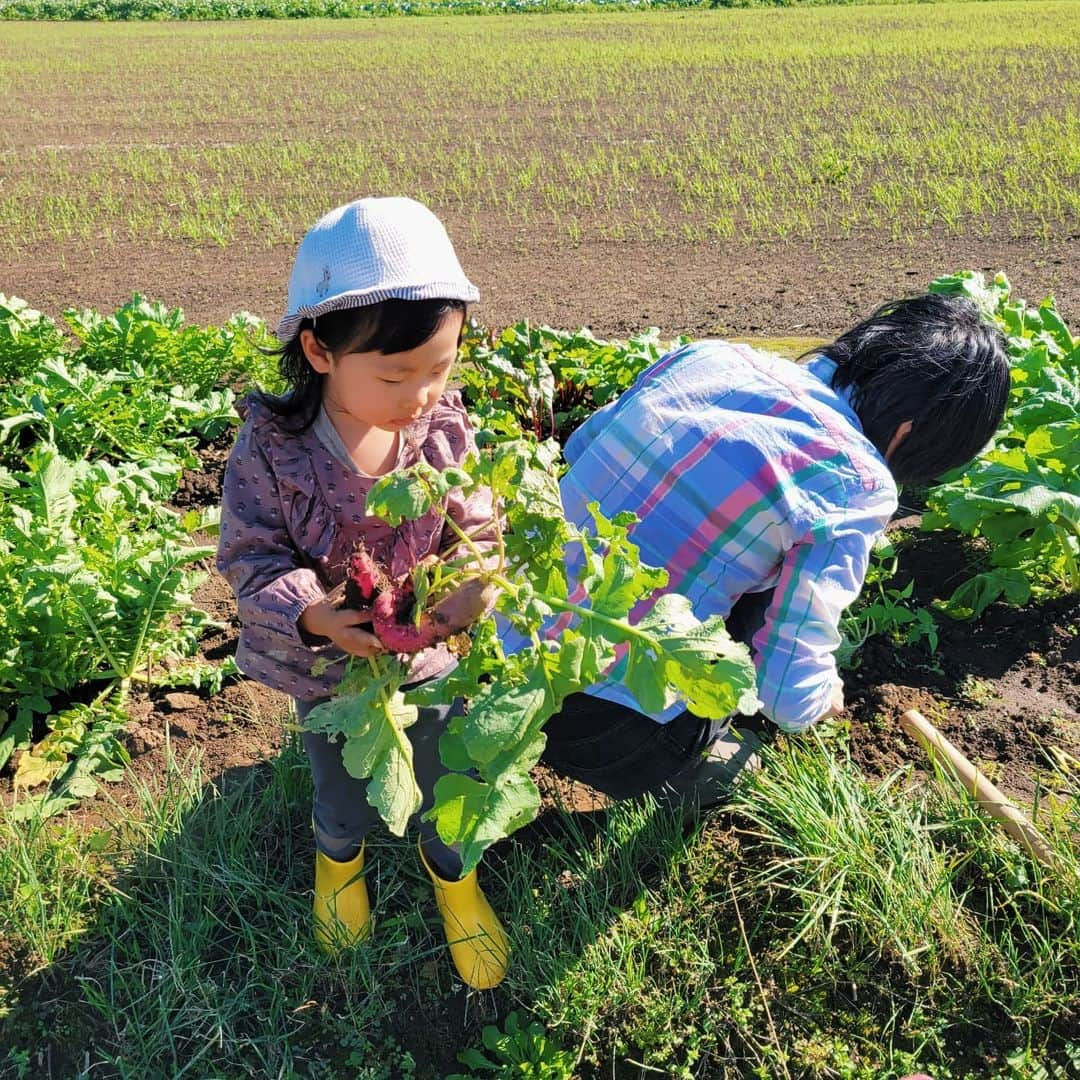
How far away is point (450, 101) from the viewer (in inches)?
508

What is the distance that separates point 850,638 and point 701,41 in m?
16.8

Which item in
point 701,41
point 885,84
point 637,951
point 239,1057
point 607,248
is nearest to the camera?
point 239,1057

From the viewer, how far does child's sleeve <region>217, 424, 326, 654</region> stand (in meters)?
1.81

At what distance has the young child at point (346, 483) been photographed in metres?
1.66

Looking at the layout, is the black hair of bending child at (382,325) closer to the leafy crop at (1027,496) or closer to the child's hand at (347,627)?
the child's hand at (347,627)

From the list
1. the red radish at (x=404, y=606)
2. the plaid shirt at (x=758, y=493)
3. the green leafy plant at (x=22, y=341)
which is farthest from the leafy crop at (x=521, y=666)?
the green leafy plant at (x=22, y=341)

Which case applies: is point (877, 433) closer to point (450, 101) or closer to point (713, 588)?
point (713, 588)

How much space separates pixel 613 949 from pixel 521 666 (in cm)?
93

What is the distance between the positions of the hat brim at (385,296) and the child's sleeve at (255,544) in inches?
12.0

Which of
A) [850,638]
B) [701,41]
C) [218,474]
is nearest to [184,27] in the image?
[701,41]

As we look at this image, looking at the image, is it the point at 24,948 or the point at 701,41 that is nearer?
the point at 24,948

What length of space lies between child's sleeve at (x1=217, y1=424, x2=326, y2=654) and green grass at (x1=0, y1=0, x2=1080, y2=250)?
5.82 m

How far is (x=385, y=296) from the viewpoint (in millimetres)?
1629

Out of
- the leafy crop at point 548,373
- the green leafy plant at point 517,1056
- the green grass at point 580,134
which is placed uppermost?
the leafy crop at point 548,373
